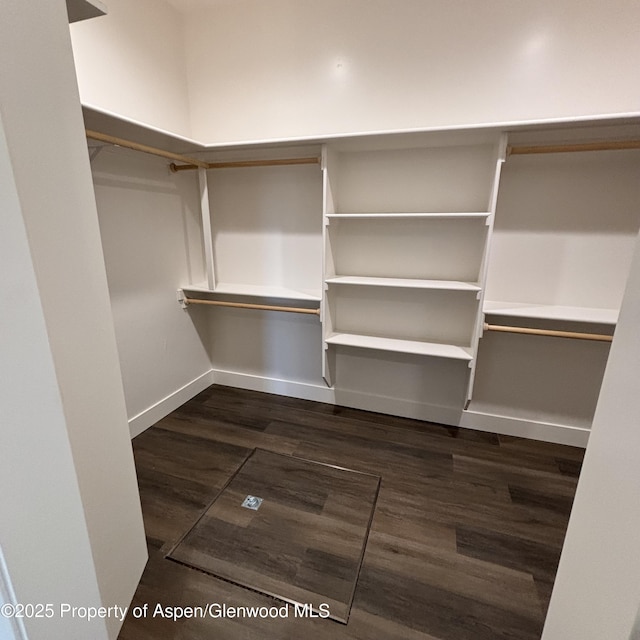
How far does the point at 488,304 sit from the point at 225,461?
2.00 meters

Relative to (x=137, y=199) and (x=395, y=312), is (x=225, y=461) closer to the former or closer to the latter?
(x=395, y=312)

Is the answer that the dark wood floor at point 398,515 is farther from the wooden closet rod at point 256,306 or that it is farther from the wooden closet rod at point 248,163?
the wooden closet rod at point 248,163

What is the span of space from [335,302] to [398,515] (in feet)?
4.80

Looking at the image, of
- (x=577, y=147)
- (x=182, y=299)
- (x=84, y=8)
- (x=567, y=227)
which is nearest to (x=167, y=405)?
(x=182, y=299)

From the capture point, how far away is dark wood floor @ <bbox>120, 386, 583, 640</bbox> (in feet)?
4.25

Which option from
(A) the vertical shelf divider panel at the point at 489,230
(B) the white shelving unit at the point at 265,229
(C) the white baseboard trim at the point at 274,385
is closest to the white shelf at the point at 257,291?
(B) the white shelving unit at the point at 265,229

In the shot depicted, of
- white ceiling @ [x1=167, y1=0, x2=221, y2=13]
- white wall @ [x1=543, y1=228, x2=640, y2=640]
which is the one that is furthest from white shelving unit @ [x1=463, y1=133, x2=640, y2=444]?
white ceiling @ [x1=167, y1=0, x2=221, y2=13]

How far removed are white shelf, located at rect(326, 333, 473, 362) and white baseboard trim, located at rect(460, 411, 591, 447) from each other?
0.58m

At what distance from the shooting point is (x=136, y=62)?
2158 mm

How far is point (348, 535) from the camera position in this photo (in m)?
1.66

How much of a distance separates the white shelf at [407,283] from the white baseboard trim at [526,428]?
3.32 ft

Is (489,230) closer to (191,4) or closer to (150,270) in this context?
(150,270)

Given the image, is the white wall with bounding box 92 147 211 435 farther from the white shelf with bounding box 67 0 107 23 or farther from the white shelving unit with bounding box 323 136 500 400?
the white shelving unit with bounding box 323 136 500 400

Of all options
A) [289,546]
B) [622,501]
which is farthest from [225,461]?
[622,501]
